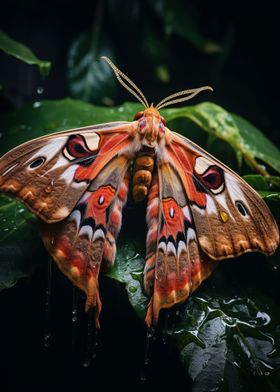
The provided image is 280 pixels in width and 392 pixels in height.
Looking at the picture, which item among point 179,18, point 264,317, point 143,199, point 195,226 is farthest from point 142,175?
point 179,18

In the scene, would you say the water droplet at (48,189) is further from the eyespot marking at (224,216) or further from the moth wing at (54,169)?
the eyespot marking at (224,216)

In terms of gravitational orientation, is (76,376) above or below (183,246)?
below

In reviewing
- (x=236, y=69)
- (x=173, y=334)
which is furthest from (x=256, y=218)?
(x=236, y=69)

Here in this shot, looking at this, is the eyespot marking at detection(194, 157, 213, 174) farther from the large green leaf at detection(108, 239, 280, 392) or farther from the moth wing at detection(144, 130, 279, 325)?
the large green leaf at detection(108, 239, 280, 392)

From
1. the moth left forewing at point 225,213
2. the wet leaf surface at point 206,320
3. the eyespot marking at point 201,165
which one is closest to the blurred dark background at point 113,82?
the wet leaf surface at point 206,320

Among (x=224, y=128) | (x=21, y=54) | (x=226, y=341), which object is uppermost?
(x=21, y=54)

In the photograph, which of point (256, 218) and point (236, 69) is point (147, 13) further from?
point (256, 218)

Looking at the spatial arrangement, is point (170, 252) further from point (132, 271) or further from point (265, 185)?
point (265, 185)
